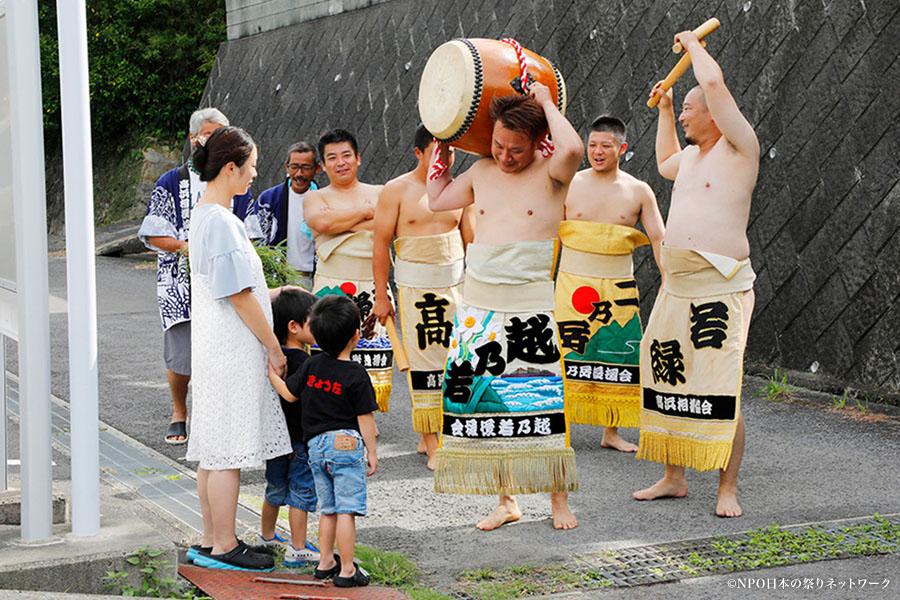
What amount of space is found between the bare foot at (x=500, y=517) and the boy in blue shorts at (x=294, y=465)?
83cm

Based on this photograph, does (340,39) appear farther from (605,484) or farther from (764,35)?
(605,484)

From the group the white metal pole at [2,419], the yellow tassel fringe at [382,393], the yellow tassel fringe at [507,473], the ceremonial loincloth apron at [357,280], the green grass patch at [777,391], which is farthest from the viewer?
the green grass patch at [777,391]

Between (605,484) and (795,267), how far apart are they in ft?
10.6

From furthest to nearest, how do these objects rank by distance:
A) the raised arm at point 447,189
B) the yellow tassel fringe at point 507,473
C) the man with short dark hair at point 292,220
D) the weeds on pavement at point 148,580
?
the man with short dark hair at point 292,220, the raised arm at point 447,189, the yellow tassel fringe at point 507,473, the weeds on pavement at point 148,580

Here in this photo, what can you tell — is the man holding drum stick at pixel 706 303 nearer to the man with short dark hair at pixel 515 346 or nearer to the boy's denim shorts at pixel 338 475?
the man with short dark hair at pixel 515 346

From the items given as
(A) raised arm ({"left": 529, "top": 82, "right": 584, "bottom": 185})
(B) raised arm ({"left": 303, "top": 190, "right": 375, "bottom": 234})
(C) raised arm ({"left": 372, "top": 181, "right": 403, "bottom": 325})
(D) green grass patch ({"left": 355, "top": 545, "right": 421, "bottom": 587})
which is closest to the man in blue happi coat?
(B) raised arm ({"left": 303, "top": 190, "right": 375, "bottom": 234})

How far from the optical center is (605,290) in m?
6.10

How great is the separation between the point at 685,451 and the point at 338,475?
180 cm

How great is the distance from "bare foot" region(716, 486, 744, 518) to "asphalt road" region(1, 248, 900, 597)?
0.15ft

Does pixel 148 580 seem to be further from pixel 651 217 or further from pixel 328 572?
pixel 651 217

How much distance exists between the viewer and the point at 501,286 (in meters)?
4.72

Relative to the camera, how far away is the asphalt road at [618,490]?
455 centimetres

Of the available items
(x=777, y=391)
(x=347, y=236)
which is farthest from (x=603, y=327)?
(x=777, y=391)

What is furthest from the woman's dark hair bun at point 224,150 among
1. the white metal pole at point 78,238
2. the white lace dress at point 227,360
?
the white metal pole at point 78,238
